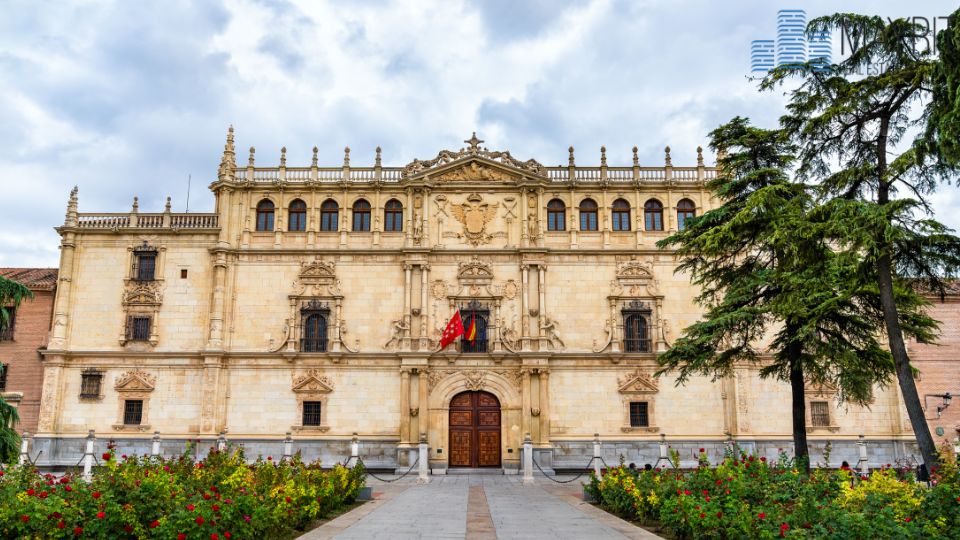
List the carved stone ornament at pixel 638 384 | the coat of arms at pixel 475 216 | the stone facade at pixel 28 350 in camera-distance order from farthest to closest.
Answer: the coat of arms at pixel 475 216 < the stone facade at pixel 28 350 < the carved stone ornament at pixel 638 384

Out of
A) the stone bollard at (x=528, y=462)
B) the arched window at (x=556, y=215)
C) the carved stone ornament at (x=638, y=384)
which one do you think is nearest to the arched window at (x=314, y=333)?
the stone bollard at (x=528, y=462)

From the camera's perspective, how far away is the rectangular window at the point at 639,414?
34688mm

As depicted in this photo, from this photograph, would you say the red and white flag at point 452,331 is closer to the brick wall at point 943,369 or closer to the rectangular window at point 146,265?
the rectangular window at point 146,265

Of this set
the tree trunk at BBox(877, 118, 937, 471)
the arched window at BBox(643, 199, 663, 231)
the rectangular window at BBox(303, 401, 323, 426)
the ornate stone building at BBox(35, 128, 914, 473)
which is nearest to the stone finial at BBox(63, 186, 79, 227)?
the ornate stone building at BBox(35, 128, 914, 473)

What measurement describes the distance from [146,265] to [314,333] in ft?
29.3

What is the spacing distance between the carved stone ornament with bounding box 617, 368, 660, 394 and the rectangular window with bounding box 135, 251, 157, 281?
22928 millimetres

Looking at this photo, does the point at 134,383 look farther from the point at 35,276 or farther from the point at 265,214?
the point at 265,214

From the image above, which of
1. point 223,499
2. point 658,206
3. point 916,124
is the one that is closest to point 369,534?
point 223,499

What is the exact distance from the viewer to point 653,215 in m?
36.9

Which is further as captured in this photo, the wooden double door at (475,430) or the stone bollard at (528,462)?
the wooden double door at (475,430)

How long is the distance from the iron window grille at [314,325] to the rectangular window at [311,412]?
8.24ft

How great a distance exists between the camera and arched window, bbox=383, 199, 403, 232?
121ft

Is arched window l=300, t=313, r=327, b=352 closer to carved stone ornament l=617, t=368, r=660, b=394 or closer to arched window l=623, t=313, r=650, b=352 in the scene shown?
carved stone ornament l=617, t=368, r=660, b=394

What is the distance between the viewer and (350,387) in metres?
34.9
